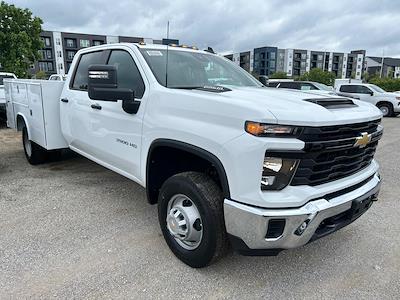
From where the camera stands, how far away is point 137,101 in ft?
10.5

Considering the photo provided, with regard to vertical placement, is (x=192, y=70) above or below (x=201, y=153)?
above

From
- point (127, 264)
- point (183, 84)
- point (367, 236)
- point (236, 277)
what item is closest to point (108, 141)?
point (183, 84)

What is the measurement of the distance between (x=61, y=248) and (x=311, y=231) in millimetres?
2241

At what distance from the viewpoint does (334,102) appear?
266cm

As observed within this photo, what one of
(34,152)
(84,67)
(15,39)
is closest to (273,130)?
(84,67)

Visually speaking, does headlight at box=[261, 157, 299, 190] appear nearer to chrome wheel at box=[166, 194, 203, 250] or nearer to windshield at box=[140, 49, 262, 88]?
chrome wheel at box=[166, 194, 203, 250]

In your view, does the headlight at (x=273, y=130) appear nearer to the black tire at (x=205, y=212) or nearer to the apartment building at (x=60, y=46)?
the black tire at (x=205, y=212)

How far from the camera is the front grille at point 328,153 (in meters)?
2.21

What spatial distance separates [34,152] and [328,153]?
506cm

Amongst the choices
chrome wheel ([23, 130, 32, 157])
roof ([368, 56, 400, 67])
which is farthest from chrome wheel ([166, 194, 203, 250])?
roof ([368, 56, 400, 67])

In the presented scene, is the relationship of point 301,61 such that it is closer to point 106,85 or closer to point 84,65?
point 84,65

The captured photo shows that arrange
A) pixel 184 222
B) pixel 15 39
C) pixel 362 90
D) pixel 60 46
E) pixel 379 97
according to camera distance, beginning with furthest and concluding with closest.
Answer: pixel 60 46 < pixel 15 39 < pixel 362 90 < pixel 379 97 < pixel 184 222

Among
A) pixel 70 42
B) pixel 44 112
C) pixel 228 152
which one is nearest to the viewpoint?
pixel 228 152

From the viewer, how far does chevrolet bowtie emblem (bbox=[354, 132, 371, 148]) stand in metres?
2.49
